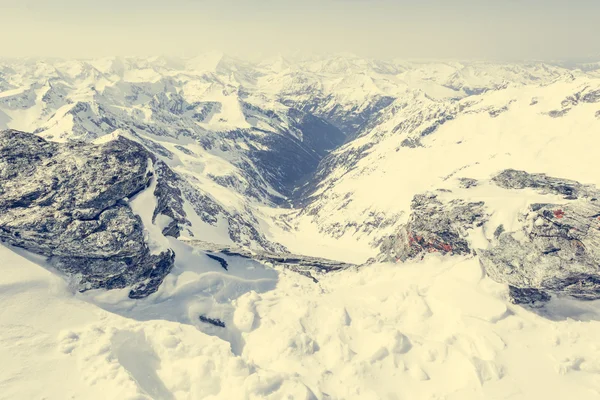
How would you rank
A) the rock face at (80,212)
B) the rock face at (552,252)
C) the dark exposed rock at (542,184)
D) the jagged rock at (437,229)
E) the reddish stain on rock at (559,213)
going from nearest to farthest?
the rock face at (552,252), the rock face at (80,212), the reddish stain on rock at (559,213), the dark exposed rock at (542,184), the jagged rock at (437,229)

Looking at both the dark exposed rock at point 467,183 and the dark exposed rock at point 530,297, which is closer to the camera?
the dark exposed rock at point 530,297

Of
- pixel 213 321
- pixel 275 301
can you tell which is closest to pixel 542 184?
pixel 275 301

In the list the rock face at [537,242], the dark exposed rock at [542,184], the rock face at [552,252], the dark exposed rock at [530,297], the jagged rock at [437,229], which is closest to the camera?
the rock face at [552,252]

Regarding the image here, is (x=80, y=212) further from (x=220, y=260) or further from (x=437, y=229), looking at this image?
(x=437, y=229)

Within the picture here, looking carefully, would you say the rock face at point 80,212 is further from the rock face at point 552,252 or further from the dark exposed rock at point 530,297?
the dark exposed rock at point 530,297

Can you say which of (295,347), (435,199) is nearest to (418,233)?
(435,199)

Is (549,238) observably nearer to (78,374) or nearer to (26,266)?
(78,374)

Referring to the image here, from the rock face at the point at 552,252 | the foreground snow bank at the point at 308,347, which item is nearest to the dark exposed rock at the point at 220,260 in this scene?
the foreground snow bank at the point at 308,347
